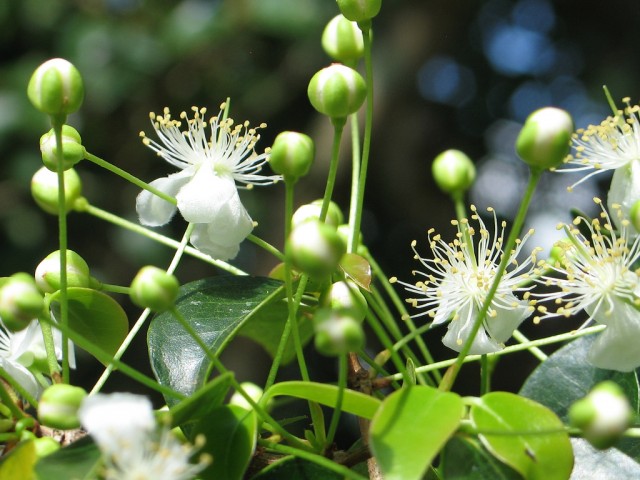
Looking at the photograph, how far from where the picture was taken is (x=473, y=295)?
3.19ft

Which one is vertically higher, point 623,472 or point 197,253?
point 197,253

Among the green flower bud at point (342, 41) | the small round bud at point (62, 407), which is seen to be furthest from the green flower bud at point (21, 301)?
the green flower bud at point (342, 41)

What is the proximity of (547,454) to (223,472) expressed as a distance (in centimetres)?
25

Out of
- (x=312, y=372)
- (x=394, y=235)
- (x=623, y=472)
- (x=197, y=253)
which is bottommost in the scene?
(x=312, y=372)

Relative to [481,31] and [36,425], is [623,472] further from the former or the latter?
[481,31]

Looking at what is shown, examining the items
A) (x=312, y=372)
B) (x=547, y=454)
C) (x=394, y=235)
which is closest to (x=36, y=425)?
(x=547, y=454)

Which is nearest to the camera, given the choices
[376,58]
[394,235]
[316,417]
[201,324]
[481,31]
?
[316,417]

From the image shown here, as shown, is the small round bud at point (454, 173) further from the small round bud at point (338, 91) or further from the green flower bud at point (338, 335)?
the green flower bud at point (338, 335)

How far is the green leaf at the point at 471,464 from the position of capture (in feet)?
2.29

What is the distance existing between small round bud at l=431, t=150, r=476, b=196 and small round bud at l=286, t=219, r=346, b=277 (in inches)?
18.6

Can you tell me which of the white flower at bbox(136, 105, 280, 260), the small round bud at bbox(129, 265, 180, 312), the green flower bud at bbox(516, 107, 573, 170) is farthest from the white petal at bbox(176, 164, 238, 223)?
the green flower bud at bbox(516, 107, 573, 170)

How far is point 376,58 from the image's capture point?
275 centimetres

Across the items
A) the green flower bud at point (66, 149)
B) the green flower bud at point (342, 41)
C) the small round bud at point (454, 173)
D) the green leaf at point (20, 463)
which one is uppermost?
the green flower bud at point (342, 41)

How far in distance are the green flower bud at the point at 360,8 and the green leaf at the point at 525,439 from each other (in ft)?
1.46
